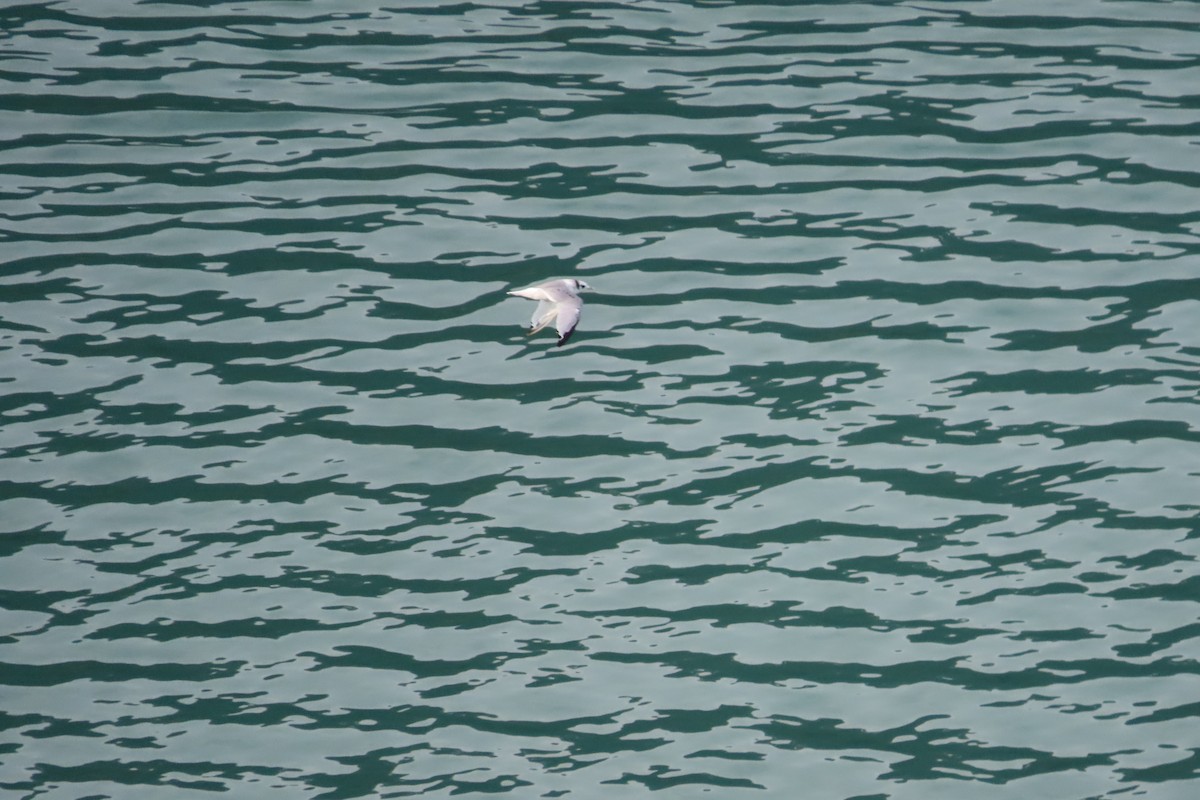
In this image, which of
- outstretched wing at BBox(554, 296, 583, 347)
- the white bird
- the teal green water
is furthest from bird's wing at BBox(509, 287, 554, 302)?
the teal green water

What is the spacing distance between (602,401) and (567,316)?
86cm

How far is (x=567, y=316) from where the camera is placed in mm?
10906

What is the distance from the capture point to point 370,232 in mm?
12969

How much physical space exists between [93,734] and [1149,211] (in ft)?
33.3

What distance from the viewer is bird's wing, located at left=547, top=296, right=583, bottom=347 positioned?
417 inches

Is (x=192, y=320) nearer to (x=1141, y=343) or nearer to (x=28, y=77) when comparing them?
(x=28, y=77)

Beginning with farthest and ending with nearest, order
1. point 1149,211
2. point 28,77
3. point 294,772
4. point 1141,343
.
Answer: point 28,77 → point 1149,211 → point 1141,343 → point 294,772

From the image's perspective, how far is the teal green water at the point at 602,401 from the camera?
898 cm

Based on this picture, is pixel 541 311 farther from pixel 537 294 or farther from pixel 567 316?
pixel 567 316

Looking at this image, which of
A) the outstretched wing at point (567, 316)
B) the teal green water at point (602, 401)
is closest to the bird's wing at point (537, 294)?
the outstretched wing at point (567, 316)

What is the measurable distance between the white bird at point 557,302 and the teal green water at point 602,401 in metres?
0.61

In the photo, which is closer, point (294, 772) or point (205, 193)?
point (294, 772)

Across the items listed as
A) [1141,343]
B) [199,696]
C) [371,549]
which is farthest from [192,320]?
[1141,343]

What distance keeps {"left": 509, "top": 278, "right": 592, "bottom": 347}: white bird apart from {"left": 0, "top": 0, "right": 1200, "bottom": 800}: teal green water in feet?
2.00
